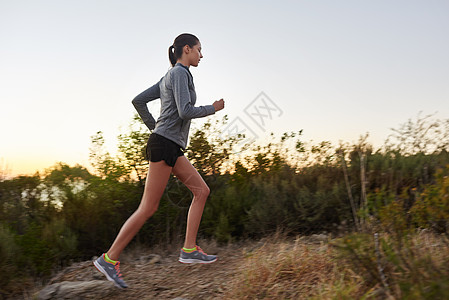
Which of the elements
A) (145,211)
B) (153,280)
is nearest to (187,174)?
(145,211)

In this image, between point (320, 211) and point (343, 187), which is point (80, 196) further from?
point (343, 187)

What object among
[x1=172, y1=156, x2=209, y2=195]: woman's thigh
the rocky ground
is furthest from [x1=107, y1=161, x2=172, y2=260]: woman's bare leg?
the rocky ground

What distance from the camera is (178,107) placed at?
3703 mm

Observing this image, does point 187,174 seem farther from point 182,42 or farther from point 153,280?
point 182,42

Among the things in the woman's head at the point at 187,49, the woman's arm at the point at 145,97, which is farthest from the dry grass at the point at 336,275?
the woman's head at the point at 187,49

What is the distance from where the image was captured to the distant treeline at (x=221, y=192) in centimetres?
547

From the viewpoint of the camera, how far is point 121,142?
238 inches

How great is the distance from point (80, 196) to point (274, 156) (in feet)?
9.86

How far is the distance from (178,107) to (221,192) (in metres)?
2.58

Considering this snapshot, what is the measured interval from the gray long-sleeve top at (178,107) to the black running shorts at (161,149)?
0.14ft

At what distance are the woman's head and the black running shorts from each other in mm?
798

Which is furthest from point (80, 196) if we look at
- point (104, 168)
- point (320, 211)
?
point (320, 211)

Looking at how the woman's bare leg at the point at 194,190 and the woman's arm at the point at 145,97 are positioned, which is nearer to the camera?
the woman's bare leg at the point at 194,190

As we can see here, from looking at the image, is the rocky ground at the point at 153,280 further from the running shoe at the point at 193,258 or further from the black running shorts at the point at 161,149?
the black running shorts at the point at 161,149
